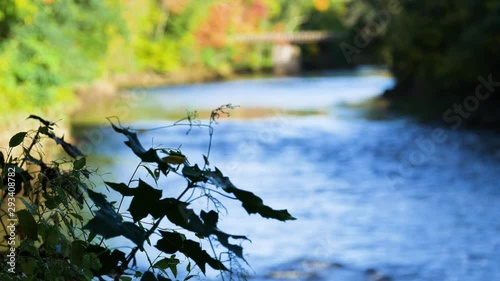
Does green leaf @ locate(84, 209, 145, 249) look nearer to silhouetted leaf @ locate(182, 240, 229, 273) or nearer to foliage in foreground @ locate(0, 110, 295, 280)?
foliage in foreground @ locate(0, 110, 295, 280)

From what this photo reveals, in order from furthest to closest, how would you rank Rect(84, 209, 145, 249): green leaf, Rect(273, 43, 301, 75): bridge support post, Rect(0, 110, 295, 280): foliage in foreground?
Rect(273, 43, 301, 75): bridge support post < Rect(0, 110, 295, 280): foliage in foreground < Rect(84, 209, 145, 249): green leaf

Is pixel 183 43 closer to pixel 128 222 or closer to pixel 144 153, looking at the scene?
pixel 144 153

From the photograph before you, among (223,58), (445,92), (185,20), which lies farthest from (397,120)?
(223,58)

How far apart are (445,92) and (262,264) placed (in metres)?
19.9

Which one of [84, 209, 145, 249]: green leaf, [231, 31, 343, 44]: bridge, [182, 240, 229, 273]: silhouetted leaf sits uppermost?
[231, 31, 343, 44]: bridge

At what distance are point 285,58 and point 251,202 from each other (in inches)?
2298

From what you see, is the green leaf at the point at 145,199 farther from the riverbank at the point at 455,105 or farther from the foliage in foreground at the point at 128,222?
the riverbank at the point at 455,105

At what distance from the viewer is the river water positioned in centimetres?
788

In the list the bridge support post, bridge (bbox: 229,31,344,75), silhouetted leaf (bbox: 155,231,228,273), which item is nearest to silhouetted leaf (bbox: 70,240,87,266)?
silhouetted leaf (bbox: 155,231,228,273)

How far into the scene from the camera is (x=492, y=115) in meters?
19.7

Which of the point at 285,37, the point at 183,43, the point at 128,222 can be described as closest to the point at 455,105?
the point at 128,222

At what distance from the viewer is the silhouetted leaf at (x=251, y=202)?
5.77 ft

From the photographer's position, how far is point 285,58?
59.9 metres

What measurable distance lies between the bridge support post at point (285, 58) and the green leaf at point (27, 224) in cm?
5677
